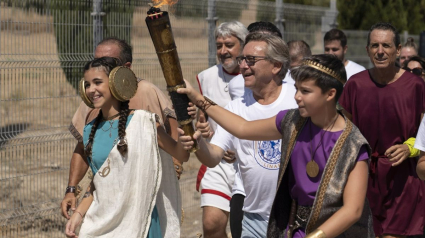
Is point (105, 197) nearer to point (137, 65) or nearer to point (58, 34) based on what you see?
point (58, 34)

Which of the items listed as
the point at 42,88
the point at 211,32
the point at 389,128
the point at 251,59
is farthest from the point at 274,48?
the point at 211,32

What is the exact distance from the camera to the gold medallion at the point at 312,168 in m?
4.25

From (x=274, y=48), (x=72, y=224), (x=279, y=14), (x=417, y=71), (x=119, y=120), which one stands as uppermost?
(x=274, y=48)

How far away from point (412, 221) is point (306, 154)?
9.34 ft

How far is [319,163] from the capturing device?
14.0 feet

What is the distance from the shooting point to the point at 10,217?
7586 mm

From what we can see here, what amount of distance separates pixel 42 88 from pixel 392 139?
3.57m

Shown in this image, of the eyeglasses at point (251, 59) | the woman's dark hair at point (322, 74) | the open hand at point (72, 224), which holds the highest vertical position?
the woman's dark hair at point (322, 74)

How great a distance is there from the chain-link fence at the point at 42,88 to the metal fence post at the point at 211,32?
978 mm

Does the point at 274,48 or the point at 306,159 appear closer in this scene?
the point at 306,159

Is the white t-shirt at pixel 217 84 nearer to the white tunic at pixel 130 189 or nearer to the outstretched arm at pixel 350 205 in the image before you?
the white tunic at pixel 130 189

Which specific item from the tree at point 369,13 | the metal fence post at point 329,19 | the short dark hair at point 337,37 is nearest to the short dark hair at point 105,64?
the short dark hair at point 337,37

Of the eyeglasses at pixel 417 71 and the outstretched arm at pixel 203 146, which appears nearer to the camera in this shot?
the outstretched arm at pixel 203 146

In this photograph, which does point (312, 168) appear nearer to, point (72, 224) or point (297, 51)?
point (72, 224)
